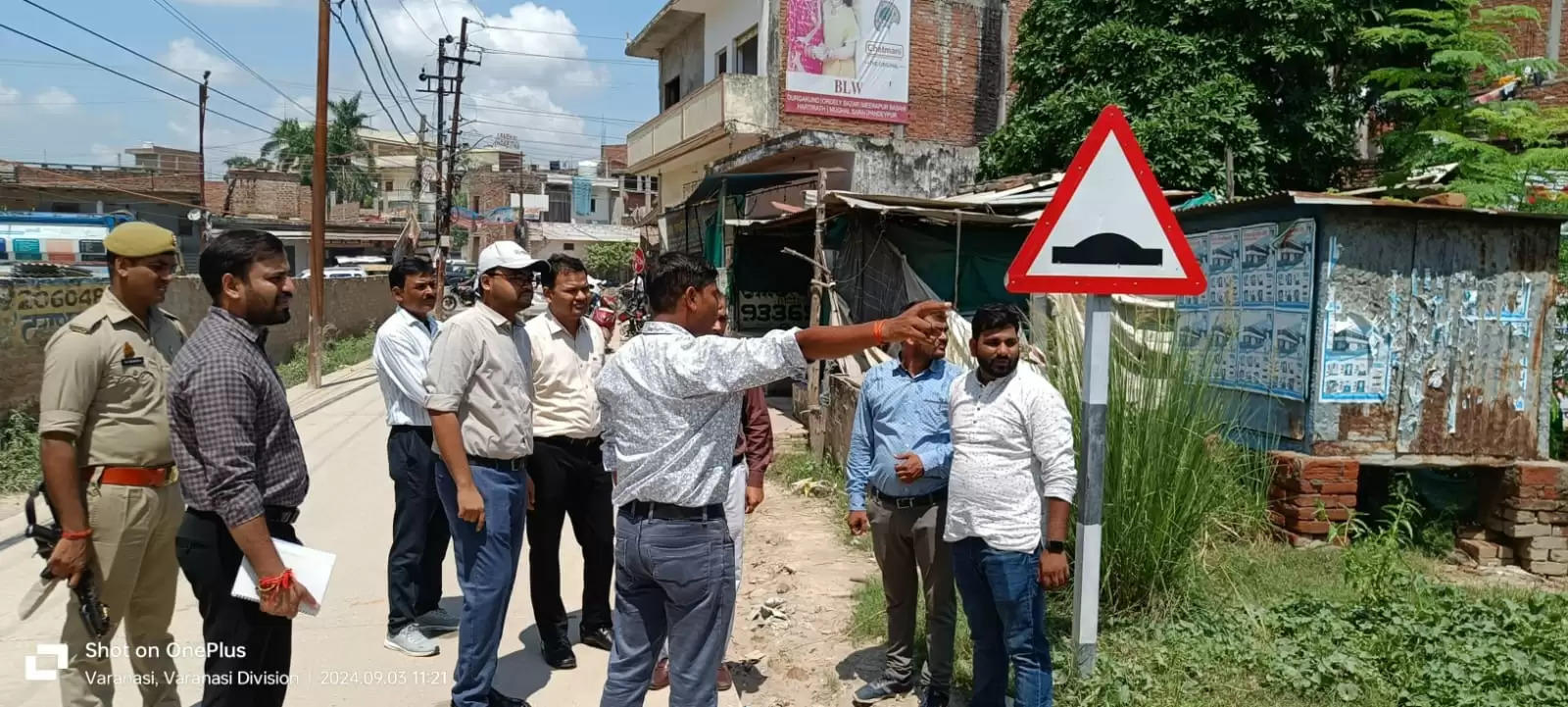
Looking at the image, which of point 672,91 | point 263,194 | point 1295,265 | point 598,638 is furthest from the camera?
point 263,194

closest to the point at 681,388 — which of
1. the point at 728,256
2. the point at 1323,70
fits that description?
the point at 728,256

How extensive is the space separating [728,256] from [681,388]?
39.9 ft

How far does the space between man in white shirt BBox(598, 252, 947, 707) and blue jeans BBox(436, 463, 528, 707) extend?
0.91m

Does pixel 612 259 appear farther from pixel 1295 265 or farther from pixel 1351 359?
pixel 1351 359

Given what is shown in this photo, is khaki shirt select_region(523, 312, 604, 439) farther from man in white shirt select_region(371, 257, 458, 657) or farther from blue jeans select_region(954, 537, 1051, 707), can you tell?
blue jeans select_region(954, 537, 1051, 707)

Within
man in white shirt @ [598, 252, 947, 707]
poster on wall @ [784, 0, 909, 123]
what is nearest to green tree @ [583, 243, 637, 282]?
poster on wall @ [784, 0, 909, 123]

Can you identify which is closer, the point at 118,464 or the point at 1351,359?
the point at 118,464

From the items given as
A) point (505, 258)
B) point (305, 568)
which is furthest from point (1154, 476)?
point (305, 568)

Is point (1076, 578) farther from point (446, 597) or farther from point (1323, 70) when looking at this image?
point (1323, 70)

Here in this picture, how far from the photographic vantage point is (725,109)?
64.5 ft

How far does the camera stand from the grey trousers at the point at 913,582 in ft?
12.7

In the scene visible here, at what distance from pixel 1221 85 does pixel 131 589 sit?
12635 millimetres

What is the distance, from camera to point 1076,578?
11.8ft

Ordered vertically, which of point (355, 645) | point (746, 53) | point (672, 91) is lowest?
point (355, 645)
